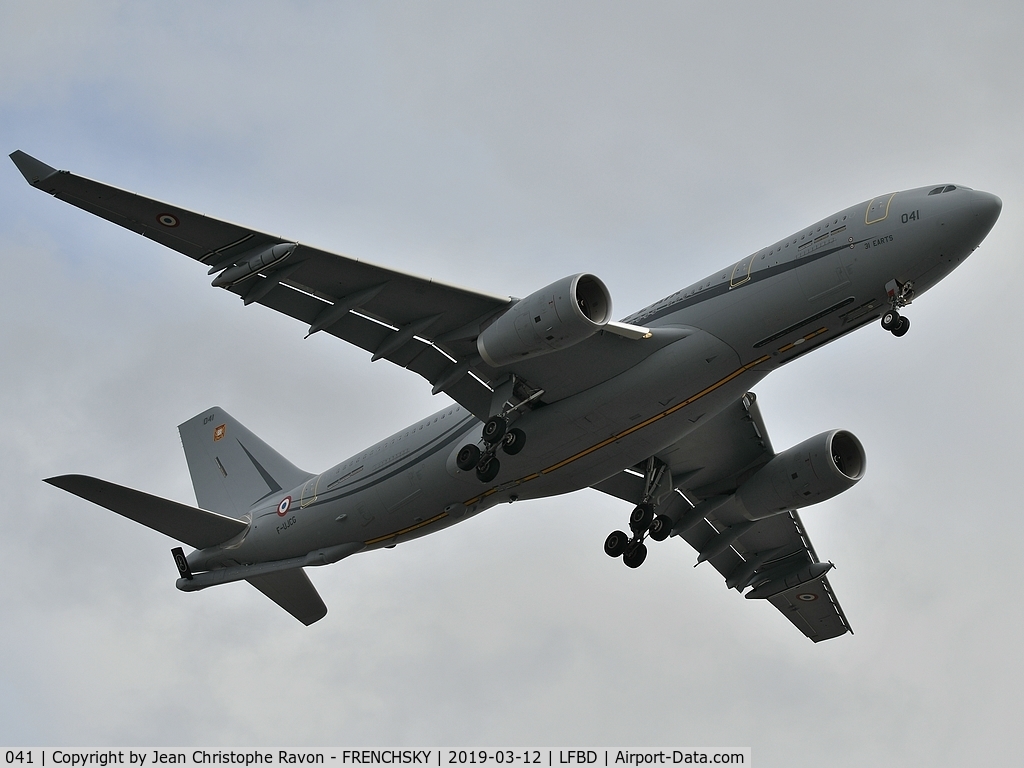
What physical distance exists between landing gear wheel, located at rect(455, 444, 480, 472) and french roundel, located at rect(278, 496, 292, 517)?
21.6 ft

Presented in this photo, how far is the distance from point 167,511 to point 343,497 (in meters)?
4.72

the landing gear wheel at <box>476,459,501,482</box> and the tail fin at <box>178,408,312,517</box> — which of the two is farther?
the tail fin at <box>178,408,312,517</box>

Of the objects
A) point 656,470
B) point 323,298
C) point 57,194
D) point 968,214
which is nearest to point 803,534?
point 656,470

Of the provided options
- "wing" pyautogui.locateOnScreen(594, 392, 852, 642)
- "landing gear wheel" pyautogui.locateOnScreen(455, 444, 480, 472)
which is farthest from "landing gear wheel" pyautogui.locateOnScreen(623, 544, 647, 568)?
"landing gear wheel" pyautogui.locateOnScreen(455, 444, 480, 472)

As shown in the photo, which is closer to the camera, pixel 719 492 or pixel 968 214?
pixel 968 214

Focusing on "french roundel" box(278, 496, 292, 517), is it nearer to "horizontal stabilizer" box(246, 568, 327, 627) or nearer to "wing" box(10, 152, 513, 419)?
"horizontal stabilizer" box(246, 568, 327, 627)

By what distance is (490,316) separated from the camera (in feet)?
81.9

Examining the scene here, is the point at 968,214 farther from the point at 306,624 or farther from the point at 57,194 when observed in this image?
the point at 306,624

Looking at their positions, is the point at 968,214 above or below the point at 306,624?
above

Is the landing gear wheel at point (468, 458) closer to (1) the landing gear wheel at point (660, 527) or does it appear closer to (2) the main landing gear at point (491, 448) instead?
(2) the main landing gear at point (491, 448)

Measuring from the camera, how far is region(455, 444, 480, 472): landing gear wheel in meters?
26.1

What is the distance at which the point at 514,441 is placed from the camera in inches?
1008

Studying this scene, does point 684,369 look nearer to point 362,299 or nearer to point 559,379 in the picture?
point 559,379

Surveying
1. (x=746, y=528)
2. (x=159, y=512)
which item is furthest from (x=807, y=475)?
(x=159, y=512)
